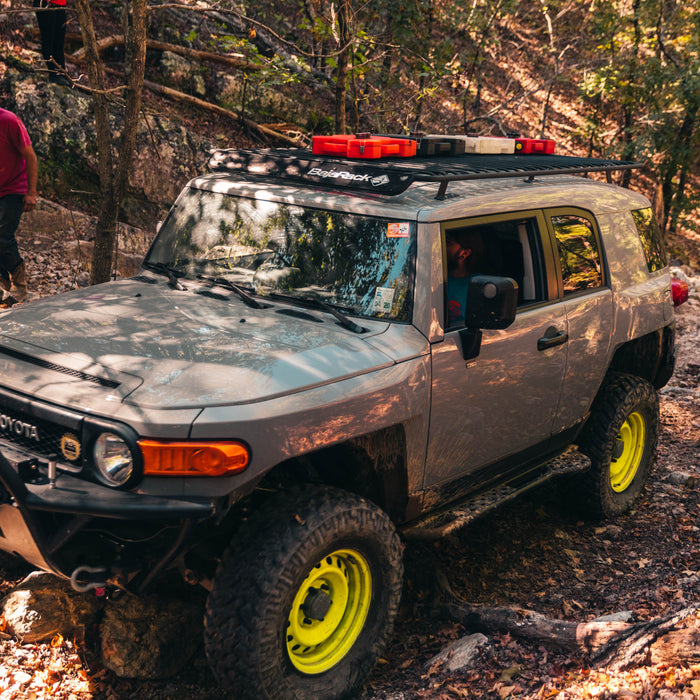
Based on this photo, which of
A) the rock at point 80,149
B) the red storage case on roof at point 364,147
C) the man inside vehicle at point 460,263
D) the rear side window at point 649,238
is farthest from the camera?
the rock at point 80,149

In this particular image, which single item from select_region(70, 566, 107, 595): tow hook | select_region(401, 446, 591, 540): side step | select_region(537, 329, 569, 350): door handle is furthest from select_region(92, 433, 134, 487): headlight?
select_region(537, 329, 569, 350): door handle

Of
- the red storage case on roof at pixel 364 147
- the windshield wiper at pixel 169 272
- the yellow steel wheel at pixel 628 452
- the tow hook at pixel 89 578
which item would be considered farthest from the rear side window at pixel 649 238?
the tow hook at pixel 89 578

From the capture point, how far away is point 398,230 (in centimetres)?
357

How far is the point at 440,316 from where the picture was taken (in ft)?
11.6


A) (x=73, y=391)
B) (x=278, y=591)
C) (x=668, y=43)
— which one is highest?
(x=668, y=43)

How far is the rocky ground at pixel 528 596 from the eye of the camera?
3.27 meters

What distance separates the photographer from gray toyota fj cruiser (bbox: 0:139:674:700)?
2758 mm

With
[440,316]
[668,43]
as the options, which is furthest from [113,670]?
[668,43]

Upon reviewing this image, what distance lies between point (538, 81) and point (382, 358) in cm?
1809

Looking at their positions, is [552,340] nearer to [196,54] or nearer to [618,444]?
[618,444]

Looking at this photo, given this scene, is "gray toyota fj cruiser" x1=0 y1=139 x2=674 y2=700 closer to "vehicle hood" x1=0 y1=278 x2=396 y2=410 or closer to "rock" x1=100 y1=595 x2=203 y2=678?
"vehicle hood" x1=0 y1=278 x2=396 y2=410

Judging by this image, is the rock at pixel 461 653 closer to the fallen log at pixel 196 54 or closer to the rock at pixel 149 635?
the rock at pixel 149 635

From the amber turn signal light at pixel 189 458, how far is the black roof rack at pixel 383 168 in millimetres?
1535

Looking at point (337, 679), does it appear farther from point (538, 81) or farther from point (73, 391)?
point (538, 81)
